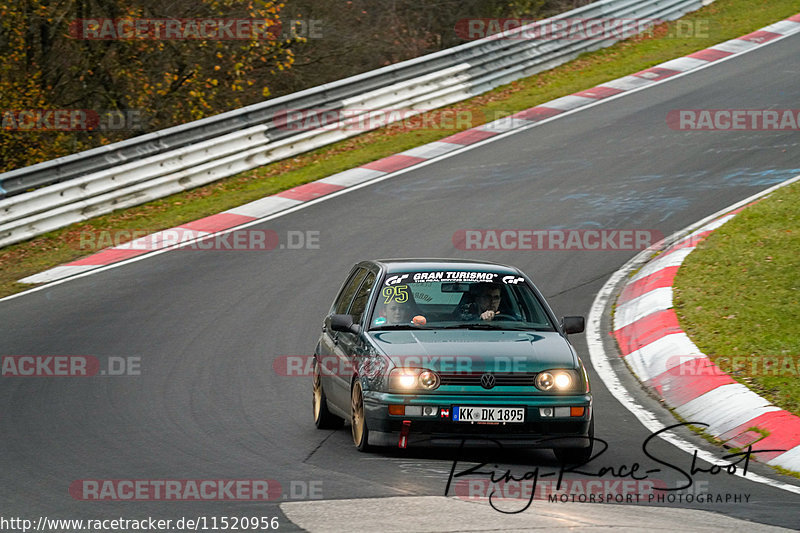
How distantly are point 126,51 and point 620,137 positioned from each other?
9.85 m

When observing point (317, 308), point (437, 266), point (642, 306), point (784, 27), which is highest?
point (784, 27)

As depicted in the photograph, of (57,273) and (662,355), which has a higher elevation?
(662,355)

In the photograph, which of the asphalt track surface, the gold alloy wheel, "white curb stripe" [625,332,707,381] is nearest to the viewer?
the asphalt track surface

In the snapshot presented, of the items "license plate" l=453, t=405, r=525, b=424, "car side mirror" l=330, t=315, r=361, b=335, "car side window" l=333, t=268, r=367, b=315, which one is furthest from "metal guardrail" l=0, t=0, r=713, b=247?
"license plate" l=453, t=405, r=525, b=424

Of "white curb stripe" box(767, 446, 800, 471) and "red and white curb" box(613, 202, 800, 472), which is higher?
"white curb stripe" box(767, 446, 800, 471)

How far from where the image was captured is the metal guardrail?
17.0 meters

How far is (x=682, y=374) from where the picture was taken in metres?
9.90

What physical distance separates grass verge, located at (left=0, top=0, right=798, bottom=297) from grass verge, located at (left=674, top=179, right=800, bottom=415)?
7.84 metres

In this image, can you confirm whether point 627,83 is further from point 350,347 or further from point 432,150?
point 350,347

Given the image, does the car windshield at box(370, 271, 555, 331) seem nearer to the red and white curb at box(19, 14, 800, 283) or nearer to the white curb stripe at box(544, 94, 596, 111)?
the red and white curb at box(19, 14, 800, 283)

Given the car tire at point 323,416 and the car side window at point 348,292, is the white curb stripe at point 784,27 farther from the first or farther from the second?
the car tire at point 323,416

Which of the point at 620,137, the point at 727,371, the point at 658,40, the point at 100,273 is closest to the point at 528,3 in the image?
the point at 658,40

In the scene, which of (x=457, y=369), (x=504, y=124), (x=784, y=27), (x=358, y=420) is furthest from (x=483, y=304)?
(x=784, y=27)

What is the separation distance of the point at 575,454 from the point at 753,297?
4655 millimetres
